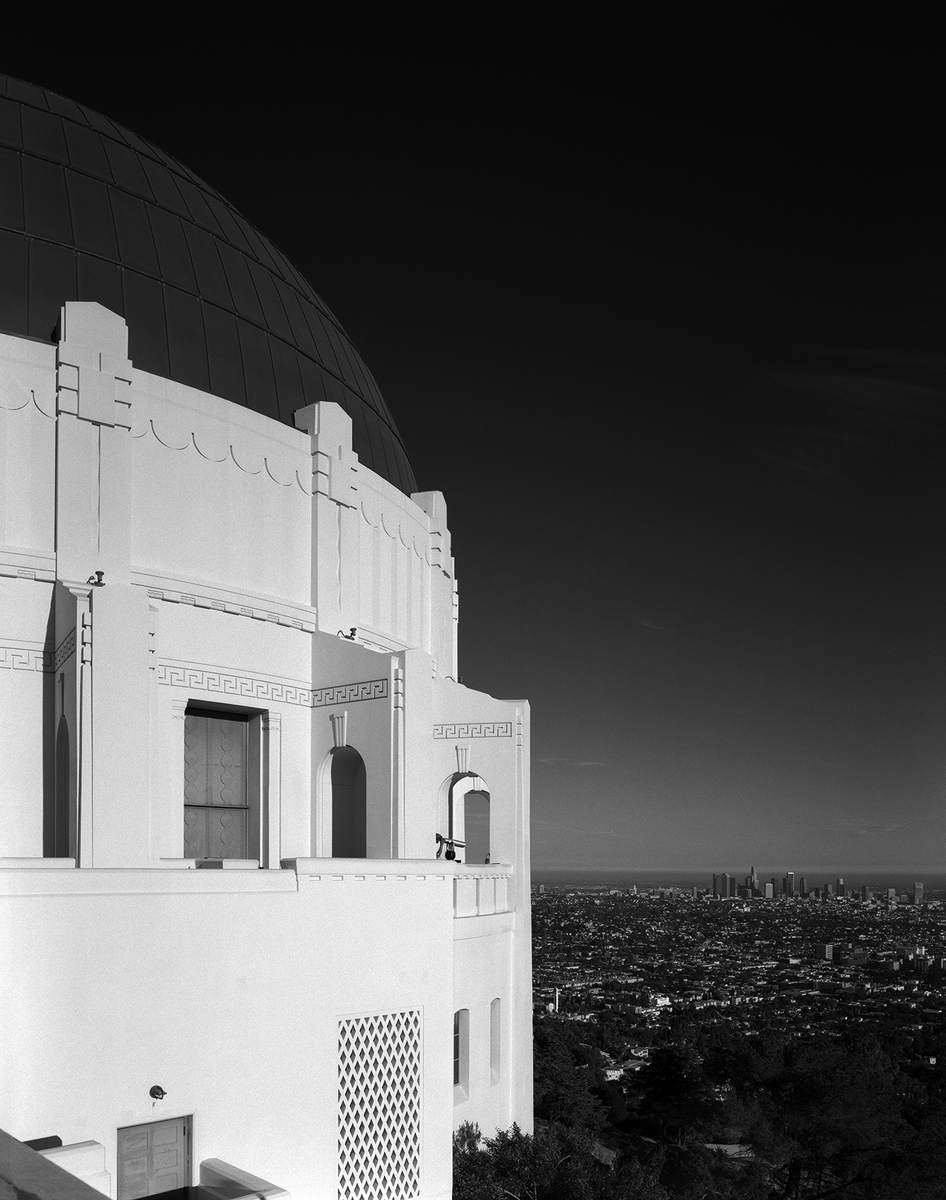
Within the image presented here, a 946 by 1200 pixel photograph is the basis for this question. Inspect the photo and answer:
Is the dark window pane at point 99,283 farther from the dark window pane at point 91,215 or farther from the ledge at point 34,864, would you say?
the ledge at point 34,864

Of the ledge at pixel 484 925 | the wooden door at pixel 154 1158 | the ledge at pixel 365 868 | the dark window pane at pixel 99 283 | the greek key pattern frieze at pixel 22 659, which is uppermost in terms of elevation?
the dark window pane at pixel 99 283

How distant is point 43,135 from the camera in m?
15.8

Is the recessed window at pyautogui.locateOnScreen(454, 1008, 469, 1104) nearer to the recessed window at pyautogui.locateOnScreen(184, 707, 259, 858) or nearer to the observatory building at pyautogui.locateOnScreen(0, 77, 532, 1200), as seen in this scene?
the observatory building at pyautogui.locateOnScreen(0, 77, 532, 1200)

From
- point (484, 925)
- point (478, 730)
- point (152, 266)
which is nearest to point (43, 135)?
point (152, 266)

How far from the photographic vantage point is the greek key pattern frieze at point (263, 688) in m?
13.8

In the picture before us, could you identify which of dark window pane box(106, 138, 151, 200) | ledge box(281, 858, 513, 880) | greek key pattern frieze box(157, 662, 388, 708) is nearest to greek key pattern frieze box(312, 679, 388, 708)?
greek key pattern frieze box(157, 662, 388, 708)

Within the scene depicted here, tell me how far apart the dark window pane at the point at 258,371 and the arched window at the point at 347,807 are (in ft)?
18.0

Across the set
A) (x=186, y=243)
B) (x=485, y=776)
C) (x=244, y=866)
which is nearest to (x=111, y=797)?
(x=244, y=866)

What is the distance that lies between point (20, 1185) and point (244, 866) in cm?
767

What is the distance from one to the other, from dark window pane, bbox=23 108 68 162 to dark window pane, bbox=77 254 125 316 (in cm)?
214

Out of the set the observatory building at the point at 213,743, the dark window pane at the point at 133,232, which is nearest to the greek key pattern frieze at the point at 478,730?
the observatory building at the point at 213,743

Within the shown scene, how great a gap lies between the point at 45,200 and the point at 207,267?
244cm

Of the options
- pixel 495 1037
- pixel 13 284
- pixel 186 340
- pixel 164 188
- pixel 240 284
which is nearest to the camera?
pixel 13 284

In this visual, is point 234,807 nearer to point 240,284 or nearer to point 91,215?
point 240,284
